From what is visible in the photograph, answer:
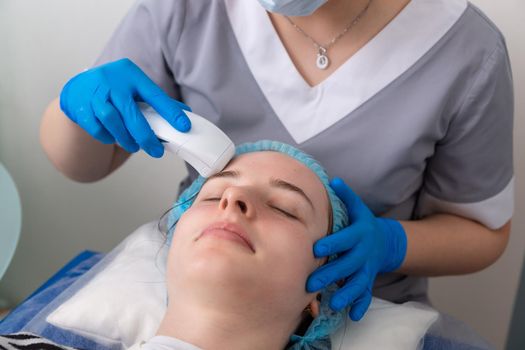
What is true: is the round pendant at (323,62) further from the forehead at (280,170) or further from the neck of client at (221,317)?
the neck of client at (221,317)

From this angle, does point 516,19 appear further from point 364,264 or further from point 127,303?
point 127,303

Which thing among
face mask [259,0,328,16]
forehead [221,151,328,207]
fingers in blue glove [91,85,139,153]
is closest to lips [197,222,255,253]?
forehead [221,151,328,207]

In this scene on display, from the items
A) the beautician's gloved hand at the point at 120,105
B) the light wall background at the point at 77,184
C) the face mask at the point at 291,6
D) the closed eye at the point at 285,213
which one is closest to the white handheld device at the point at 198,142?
the beautician's gloved hand at the point at 120,105

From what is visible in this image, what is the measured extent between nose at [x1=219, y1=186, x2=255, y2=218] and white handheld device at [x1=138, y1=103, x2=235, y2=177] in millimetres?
68

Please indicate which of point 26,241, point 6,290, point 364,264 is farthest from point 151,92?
point 6,290

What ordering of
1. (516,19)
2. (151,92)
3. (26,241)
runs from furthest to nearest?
(26,241) → (516,19) → (151,92)

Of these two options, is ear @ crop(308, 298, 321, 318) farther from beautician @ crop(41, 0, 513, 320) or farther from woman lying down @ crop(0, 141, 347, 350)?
beautician @ crop(41, 0, 513, 320)

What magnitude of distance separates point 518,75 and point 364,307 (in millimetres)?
700

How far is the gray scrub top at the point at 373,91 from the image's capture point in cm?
117

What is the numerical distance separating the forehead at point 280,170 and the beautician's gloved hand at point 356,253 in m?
0.06

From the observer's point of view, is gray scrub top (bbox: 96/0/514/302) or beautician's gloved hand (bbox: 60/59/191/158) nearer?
beautician's gloved hand (bbox: 60/59/191/158)

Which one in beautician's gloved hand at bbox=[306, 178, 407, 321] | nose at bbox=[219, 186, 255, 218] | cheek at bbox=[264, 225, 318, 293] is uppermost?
nose at bbox=[219, 186, 255, 218]

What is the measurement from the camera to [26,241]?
1.86 m

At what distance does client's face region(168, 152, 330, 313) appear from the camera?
2.98 feet
